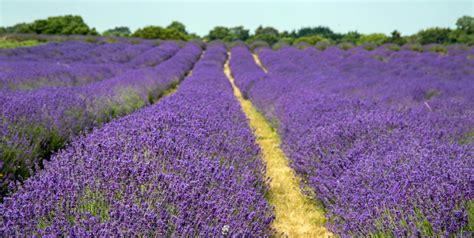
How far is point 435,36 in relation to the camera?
90.8 feet

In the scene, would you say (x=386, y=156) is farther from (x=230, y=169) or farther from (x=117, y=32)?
(x=117, y=32)

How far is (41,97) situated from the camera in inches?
176

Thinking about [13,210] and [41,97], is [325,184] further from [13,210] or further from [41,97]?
[41,97]

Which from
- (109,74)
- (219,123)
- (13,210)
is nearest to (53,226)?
Answer: (13,210)

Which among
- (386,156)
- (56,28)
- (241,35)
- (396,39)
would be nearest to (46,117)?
(386,156)

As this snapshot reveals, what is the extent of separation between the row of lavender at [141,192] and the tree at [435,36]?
2757 centimetres

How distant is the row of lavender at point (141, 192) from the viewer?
5.45ft

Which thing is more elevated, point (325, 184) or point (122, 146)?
point (122, 146)

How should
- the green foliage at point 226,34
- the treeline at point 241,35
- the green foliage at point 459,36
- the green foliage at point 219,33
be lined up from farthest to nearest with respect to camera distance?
the green foliage at point 219,33
the green foliage at point 226,34
the treeline at point 241,35
the green foliage at point 459,36

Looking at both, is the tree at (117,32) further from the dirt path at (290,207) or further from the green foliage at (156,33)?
the dirt path at (290,207)

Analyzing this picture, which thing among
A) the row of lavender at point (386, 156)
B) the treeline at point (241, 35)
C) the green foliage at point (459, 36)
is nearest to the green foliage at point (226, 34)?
the treeline at point (241, 35)

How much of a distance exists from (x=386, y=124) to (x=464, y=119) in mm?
975

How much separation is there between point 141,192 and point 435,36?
29592 mm

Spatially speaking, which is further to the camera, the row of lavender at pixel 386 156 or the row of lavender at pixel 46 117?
the row of lavender at pixel 46 117
